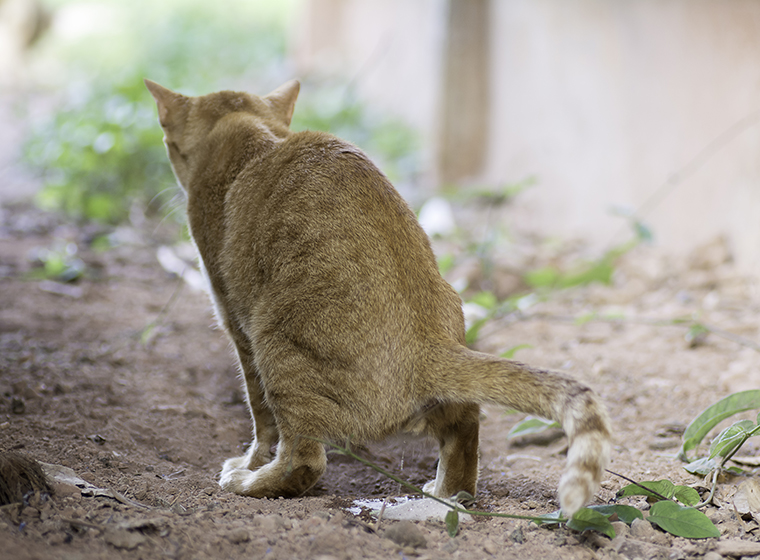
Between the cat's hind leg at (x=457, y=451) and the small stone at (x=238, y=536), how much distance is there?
2.50 feet

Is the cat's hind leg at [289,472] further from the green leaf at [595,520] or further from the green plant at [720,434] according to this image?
the green plant at [720,434]

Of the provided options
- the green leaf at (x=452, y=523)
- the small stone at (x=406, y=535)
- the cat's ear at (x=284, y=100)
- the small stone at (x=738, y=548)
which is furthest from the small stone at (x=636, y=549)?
the cat's ear at (x=284, y=100)

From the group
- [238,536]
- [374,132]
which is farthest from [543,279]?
[374,132]

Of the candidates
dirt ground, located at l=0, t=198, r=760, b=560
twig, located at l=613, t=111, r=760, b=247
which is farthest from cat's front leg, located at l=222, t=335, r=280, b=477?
twig, located at l=613, t=111, r=760, b=247

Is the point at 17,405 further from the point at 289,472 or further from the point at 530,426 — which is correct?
the point at 530,426

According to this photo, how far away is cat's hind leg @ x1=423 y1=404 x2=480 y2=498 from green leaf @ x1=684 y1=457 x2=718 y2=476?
792 millimetres

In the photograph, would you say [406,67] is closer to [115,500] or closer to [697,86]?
[697,86]

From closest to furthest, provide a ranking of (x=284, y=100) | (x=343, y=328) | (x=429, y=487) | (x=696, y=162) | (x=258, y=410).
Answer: (x=343, y=328)
(x=429, y=487)
(x=258, y=410)
(x=284, y=100)
(x=696, y=162)

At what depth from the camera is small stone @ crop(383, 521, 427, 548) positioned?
1.84 metres

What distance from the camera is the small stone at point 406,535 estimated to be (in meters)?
1.84

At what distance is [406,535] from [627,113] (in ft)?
14.3

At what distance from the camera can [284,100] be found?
125 inches

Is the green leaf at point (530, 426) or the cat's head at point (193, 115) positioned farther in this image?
the cat's head at point (193, 115)

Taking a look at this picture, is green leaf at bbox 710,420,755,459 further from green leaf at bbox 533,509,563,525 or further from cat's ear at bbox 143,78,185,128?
cat's ear at bbox 143,78,185,128
